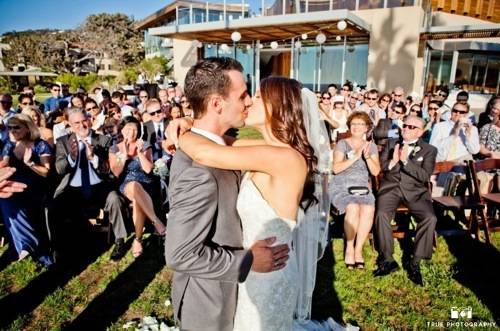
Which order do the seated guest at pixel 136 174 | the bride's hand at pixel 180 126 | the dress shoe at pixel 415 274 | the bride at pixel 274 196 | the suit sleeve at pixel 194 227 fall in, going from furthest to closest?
the seated guest at pixel 136 174 < the dress shoe at pixel 415 274 < the bride's hand at pixel 180 126 < the bride at pixel 274 196 < the suit sleeve at pixel 194 227

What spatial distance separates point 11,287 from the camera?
3885mm

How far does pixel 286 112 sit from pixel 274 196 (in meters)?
0.50

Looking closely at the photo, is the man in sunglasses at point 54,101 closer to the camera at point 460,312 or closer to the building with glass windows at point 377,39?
the building with glass windows at point 377,39

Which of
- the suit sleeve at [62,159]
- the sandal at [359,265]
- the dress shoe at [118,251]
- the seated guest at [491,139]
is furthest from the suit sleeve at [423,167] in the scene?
the suit sleeve at [62,159]

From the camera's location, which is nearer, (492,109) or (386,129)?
(492,109)

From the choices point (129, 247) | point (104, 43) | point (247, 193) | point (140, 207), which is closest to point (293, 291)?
point (247, 193)

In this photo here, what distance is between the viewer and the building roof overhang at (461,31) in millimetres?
12102

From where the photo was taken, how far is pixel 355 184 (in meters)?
4.72

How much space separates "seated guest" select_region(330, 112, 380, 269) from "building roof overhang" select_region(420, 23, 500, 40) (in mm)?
10396

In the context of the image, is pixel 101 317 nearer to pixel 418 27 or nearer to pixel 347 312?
pixel 347 312

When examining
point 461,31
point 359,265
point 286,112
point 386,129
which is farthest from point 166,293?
point 461,31

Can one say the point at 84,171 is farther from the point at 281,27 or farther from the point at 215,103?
the point at 281,27

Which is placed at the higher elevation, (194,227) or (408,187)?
(194,227)

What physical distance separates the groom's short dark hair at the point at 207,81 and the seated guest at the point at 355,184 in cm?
330
